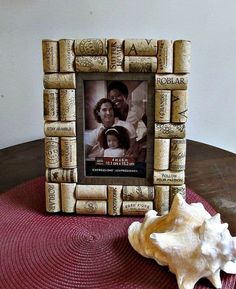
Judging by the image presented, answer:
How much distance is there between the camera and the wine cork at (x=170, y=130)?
64cm

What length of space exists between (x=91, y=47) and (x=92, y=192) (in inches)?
9.9

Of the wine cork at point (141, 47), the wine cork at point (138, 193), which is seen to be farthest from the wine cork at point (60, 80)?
the wine cork at point (138, 193)

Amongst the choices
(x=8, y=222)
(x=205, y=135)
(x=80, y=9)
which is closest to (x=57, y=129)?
(x=8, y=222)

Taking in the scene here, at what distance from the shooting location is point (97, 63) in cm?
62

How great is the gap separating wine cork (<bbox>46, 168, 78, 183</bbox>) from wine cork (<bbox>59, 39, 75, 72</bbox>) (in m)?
0.18

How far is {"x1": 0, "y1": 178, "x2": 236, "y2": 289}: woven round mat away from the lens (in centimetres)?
48

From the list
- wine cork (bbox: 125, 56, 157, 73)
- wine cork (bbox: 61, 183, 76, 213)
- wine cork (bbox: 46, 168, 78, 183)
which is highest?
wine cork (bbox: 125, 56, 157, 73)

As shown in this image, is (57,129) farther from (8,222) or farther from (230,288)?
(230,288)

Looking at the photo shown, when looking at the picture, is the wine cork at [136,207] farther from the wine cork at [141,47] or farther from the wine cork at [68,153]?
the wine cork at [141,47]

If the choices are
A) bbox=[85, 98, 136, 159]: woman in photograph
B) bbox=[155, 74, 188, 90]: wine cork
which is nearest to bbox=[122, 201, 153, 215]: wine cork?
bbox=[85, 98, 136, 159]: woman in photograph

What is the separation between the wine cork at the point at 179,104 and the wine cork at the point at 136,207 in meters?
0.16

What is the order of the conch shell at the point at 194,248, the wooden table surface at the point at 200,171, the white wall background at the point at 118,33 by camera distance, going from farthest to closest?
the white wall background at the point at 118,33
the wooden table surface at the point at 200,171
the conch shell at the point at 194,248

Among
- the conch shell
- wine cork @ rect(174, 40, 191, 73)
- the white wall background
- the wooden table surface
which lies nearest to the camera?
the conch shell

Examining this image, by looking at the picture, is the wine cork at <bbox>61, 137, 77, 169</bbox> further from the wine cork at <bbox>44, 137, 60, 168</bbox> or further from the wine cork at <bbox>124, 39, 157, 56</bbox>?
the wine cork at <bbox>124, 39, 157, 56</bbox>
